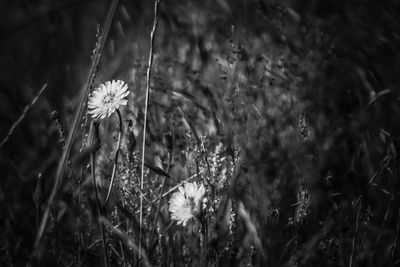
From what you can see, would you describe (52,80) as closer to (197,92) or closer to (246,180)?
(197,92)

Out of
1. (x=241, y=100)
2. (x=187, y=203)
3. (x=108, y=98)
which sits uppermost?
(x=241, y=100)

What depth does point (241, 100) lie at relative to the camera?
930 millimetres

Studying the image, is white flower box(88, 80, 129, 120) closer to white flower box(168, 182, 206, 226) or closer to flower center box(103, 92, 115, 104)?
flower center box(103, 92, 115, 104)

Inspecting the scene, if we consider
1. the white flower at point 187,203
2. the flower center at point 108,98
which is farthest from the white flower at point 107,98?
the white flower at point 187,203

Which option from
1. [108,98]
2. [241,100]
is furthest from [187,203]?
[241,100]

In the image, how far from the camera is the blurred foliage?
0.79m

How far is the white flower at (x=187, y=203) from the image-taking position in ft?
1.65

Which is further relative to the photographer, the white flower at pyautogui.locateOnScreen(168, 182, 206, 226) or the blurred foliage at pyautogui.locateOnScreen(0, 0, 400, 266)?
the blurred foliage at pyautogui.locateOnScreen(0, 0, 400, 266)

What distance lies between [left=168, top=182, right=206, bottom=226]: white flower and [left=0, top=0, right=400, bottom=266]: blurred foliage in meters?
0.19

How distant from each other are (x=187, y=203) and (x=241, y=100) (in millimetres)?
→ 429

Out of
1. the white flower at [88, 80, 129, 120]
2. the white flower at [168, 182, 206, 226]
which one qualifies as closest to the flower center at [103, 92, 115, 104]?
the white flower at [88, 80, 129, 120]

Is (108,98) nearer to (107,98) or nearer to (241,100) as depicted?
(107,98)

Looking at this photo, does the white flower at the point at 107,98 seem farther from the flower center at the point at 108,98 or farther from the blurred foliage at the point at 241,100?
the blurred foliage at the point at 241,100

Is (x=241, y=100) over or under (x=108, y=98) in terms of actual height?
over
